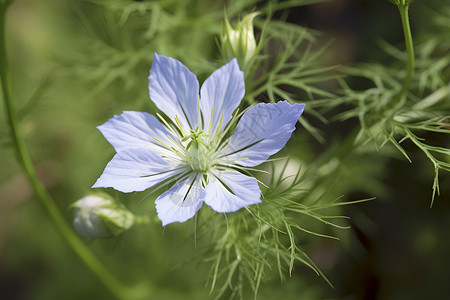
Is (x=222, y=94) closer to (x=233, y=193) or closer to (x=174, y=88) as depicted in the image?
(x=174, y=88)

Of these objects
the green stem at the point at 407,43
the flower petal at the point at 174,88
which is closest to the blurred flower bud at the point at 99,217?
the flower petal at the point at 174,88

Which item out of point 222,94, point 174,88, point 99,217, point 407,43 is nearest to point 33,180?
point 99,217

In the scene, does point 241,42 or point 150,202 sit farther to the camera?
point 150,202

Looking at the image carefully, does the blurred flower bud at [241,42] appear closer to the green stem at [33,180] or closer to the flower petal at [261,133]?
the flower petal at [261,133]

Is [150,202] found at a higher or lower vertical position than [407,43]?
lower

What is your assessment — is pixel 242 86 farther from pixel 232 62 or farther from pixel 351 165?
pixel 351 165

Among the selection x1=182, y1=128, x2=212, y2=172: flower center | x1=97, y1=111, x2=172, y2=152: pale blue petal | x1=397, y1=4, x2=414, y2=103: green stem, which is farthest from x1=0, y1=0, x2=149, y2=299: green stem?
x1=397, y1=4, x2=414, y2=103: green stem
